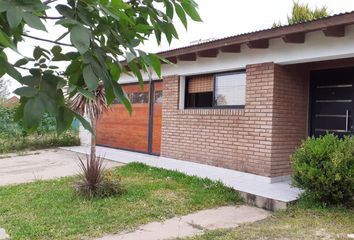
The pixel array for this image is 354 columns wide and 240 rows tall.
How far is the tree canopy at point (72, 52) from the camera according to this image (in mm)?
1018

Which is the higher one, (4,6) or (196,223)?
(4,6)

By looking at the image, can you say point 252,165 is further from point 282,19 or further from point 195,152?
point 282,19

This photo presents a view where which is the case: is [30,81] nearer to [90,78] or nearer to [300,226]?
[90,78]

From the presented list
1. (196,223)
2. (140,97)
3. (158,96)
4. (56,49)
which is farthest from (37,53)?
(140,97)

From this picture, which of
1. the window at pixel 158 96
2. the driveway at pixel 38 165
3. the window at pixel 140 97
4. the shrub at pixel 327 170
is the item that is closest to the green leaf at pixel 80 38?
the shrub at pixel 327 170

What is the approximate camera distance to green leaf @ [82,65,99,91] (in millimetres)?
1078

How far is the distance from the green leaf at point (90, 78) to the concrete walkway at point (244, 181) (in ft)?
18.5

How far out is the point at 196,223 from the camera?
18.3ft

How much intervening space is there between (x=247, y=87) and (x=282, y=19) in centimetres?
1096

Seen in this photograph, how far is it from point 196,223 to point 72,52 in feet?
15.6

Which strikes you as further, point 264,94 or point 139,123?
point 139,123

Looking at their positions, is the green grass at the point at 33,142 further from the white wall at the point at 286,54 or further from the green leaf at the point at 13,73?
the green leaf at the point at 13,73

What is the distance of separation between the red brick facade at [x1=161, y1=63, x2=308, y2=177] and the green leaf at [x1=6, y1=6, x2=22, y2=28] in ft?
23.3

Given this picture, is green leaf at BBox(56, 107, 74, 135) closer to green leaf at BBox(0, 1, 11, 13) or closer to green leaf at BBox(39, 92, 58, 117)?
green leaf at BBox(39, 92, 58, 117)
